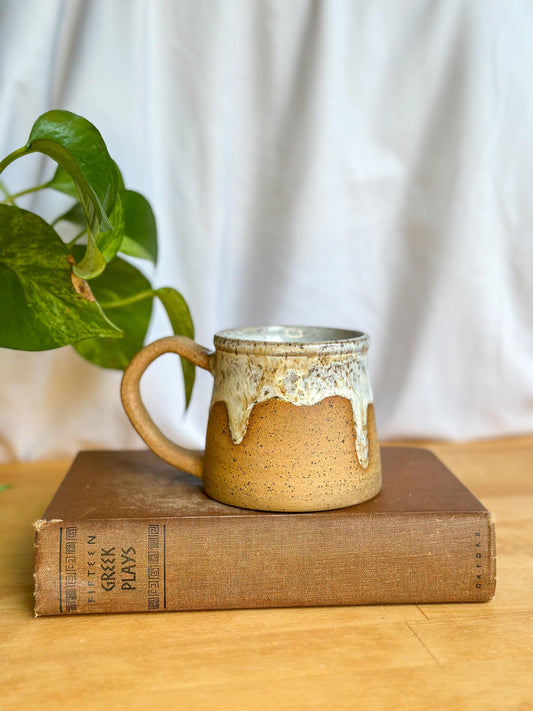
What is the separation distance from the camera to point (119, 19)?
81 cm

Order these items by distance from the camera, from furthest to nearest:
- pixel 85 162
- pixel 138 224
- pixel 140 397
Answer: pixel 138 224, pixel 140 397, pixel 85 162

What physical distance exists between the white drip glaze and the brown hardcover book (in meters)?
0.06

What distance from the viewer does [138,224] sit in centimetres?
69

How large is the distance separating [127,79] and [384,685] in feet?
2.23

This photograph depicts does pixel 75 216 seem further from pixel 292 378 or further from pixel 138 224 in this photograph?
pixel 292 378

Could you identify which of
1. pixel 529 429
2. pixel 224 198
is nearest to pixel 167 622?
pixel 224 198

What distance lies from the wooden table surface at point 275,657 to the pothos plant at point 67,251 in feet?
0.67

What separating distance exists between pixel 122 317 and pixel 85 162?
0.28 m

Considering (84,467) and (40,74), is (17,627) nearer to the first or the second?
(84,467)

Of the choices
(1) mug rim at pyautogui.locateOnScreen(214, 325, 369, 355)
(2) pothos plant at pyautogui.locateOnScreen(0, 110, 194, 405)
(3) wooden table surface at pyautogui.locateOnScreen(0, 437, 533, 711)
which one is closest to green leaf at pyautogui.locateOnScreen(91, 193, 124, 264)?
(2) pothos plant at pyautogui.locateOnScreen(0, 110, 194, 405)

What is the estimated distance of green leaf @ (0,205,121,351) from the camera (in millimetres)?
508

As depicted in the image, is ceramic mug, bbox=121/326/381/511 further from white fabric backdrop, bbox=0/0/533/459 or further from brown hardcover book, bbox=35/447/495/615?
Result: white fabric backdrop, bbox=0/0/533/459

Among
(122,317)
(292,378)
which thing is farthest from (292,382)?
(122,317)

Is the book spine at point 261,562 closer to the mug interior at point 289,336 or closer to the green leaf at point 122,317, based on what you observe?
the mug interior at point 289,336
